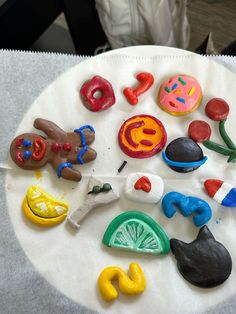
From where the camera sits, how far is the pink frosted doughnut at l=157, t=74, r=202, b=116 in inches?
26.8

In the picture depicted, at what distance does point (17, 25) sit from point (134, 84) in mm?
273

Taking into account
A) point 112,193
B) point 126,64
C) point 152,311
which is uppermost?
point 126,64

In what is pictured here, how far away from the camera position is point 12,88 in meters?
0.74

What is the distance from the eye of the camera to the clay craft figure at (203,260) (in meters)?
0.59

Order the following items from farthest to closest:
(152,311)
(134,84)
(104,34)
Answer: (104,34), (134,84), (152,311)

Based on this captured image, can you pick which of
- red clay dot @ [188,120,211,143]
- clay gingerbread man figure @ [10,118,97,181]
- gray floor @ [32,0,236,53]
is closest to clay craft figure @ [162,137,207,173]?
red clay dot @ [188,120,211,143]

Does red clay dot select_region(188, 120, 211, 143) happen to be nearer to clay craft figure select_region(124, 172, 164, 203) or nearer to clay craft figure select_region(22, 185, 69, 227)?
clay craft figure select_region(124, 172, 164, 203)

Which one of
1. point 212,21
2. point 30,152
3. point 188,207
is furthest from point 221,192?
point 212,21

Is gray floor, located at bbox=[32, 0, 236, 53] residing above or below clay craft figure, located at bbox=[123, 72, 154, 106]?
below

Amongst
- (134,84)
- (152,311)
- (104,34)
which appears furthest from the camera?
(104,34)

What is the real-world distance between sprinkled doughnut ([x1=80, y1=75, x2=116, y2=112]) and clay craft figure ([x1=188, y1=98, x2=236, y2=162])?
5.5 inches

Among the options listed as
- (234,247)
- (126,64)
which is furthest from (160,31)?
(234,247)

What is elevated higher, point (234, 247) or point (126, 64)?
point (126, 64)

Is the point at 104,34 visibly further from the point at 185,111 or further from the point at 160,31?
the point at 185,111
